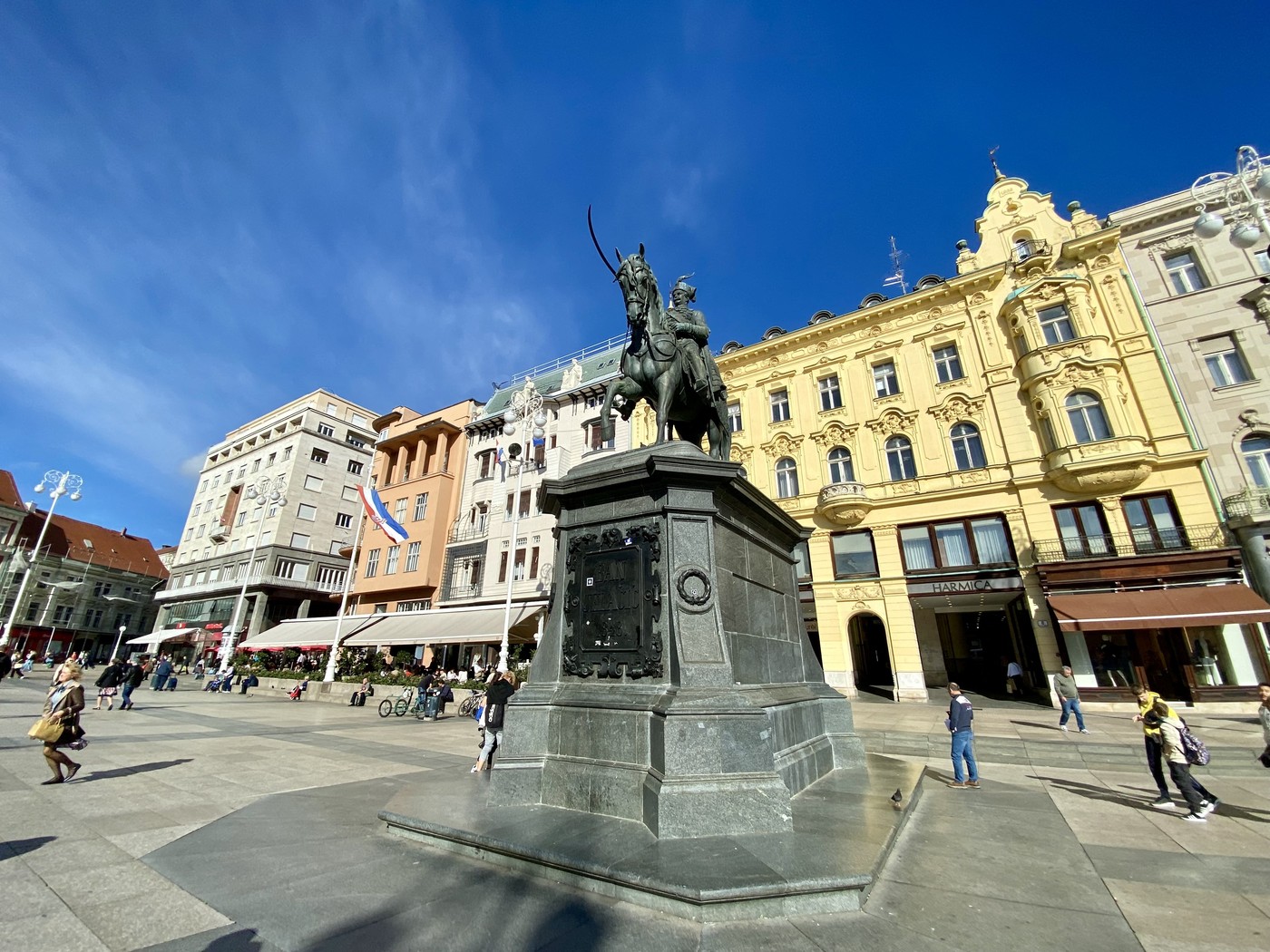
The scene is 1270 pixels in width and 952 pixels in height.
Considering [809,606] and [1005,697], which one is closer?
[1005,697]

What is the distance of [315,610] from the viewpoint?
151ft

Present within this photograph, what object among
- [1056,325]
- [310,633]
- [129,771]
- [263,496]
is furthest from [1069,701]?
[263,496]

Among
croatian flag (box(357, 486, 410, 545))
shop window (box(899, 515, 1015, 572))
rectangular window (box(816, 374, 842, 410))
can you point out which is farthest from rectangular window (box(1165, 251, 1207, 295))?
croatian flag (box(357, 486, 410, 545))

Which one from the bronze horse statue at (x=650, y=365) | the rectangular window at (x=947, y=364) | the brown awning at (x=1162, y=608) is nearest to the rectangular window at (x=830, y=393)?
the rectangular window at (x=947, y=364)

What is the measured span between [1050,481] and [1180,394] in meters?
5.32

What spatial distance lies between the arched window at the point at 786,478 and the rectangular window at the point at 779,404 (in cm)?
247

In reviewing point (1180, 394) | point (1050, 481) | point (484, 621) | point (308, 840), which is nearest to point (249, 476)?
point (484, 621)

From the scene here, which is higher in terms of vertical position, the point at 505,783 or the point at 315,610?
the point at 315,610

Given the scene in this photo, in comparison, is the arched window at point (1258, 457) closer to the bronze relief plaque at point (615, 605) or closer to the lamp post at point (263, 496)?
the bronze relief plaque at point (615, 605)

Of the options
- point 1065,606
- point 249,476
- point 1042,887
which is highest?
point 249,476

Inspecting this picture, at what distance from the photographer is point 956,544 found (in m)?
22.8

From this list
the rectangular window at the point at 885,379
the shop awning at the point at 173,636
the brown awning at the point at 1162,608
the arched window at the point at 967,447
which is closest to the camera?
the brown awning at the point at 1162,608

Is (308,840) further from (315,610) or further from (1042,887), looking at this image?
(315,610)

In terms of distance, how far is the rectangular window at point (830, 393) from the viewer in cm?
2755
